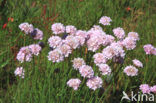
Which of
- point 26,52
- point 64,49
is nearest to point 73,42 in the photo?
point 64,49

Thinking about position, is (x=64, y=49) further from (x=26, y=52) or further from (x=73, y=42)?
(x=26, y=52)

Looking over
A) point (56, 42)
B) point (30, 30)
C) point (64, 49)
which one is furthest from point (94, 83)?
point (30, 30)

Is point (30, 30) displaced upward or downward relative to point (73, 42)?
upward

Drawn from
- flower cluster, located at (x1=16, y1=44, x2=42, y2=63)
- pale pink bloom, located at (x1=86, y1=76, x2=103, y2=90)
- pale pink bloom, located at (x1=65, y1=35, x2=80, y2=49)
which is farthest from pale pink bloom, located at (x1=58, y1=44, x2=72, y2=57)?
pale pink bloom, located at (x1=86, y1=76, x2=103, y2=90)

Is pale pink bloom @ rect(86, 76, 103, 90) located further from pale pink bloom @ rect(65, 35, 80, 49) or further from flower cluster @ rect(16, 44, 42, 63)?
flower cluster @ rect(16, 44, 42, 63)

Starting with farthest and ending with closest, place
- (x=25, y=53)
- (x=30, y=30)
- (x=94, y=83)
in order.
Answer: (x=30, y=30) < (x=25, y=53) < (x=94, y=83)

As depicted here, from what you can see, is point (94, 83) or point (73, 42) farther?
point (73, 42)

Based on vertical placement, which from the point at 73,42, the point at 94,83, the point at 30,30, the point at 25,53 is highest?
the point at 30,30

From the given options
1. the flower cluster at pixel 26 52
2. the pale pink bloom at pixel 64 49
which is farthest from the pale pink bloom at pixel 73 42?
the flower cluster at pixel 26 52

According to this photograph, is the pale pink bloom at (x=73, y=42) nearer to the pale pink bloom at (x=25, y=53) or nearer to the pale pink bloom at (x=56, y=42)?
the pale pink bloom at (x=56, y=42)

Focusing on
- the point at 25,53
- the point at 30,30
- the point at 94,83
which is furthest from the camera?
the point at 30,30

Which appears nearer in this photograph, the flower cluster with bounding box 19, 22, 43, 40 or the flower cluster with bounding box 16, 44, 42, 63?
the flower cluster with bounding box 16, 44, 42, 63
